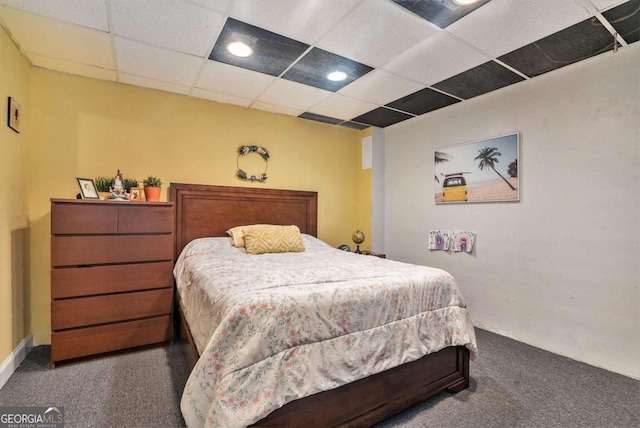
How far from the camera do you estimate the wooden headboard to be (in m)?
3.10

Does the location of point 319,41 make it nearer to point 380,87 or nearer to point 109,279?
point 380,87

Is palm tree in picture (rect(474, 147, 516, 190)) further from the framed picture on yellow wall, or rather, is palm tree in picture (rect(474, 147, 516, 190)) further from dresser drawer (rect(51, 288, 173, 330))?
the framed picture on yellow wall

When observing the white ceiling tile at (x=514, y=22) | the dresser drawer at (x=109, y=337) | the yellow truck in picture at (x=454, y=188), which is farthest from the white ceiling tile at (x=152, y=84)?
the yellow truck in picture at (x=454, y=188)

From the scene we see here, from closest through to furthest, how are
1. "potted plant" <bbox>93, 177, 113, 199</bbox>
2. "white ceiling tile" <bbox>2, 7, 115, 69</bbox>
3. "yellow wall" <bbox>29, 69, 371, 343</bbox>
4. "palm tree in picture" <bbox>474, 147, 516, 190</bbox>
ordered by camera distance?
"white ceiling tile" <bbox>2, 7, 115, 69</bbox>, "yellow wall" <bbox>29, 69, 371, 343</bbox>, "potted plant" <bbox>93, 177, 113, 199</bbox>, "palm tree in picture" <bbox>474, 147, 516, 190</bbox>

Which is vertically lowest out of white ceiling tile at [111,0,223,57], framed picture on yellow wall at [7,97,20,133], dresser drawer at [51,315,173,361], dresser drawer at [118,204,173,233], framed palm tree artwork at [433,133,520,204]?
dresser drawer at [51,315,173,361]

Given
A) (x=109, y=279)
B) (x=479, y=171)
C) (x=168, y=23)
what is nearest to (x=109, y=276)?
(x=109, y=279)

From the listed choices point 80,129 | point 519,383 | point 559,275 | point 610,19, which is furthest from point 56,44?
point 559,275

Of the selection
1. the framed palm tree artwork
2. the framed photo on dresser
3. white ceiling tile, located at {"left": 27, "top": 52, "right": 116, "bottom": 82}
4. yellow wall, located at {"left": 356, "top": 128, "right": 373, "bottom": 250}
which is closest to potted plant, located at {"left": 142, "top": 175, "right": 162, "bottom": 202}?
the framed photo on dresser

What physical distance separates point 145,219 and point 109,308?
732mm

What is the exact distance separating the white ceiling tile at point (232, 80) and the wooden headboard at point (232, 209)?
3.26 feet

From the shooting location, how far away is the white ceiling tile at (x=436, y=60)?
7.15ft

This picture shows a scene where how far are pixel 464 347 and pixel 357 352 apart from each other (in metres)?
0.90

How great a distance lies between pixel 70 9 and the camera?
1.84m

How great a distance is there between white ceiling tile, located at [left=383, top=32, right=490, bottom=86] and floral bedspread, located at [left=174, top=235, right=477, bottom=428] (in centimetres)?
161
